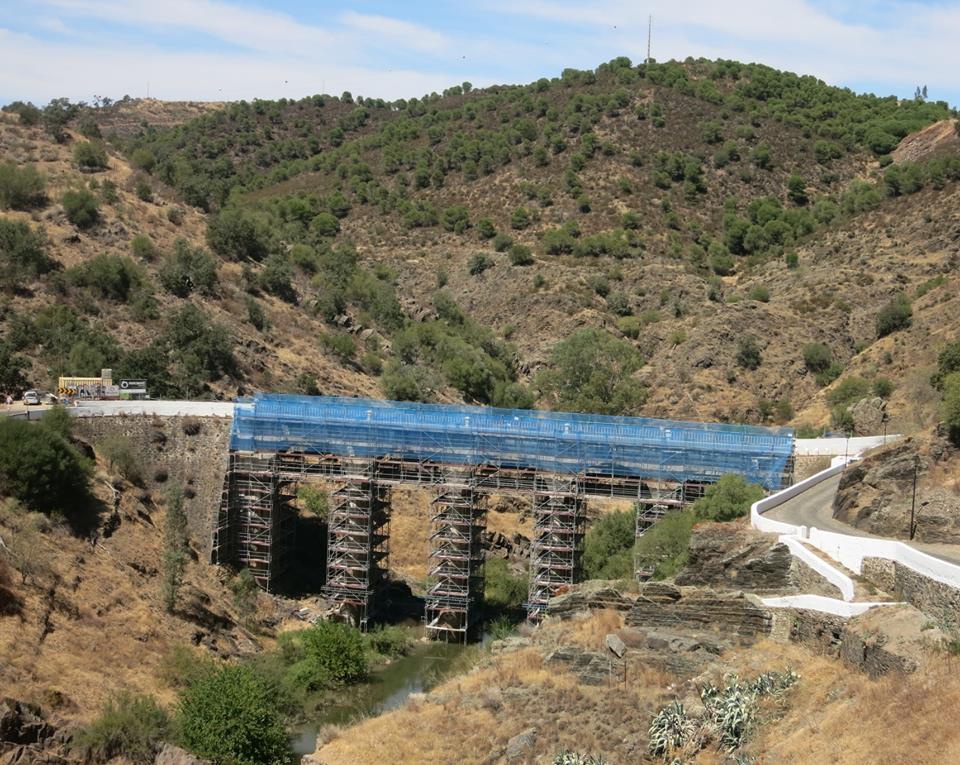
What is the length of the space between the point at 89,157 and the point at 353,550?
36.4 meters

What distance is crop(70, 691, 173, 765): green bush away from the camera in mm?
26125

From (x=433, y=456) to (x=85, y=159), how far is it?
3645 cm

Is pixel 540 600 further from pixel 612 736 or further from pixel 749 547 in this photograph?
pixel 612 736

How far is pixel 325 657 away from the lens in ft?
119

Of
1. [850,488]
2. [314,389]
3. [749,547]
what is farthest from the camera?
[314,389]

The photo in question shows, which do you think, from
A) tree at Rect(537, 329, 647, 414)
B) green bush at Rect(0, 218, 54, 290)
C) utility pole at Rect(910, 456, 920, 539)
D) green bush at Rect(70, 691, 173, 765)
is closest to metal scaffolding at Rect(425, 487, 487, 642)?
green bush at Rect(70, 691, 173, 765)

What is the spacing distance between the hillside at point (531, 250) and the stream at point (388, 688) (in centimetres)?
1805

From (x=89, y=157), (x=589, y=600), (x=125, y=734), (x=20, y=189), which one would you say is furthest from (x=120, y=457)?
(x=89, y=157)

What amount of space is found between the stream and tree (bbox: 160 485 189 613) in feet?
19.6

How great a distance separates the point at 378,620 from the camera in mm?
42656

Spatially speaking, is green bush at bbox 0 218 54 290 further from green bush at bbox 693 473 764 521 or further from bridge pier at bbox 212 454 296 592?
green bush at bbox 693 473 764 521

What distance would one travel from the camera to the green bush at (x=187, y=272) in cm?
5884

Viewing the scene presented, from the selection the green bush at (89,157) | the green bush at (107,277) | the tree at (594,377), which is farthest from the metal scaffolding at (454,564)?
the green bush at (89,157)

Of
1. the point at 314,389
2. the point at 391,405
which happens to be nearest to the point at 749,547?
the point at 391,405
